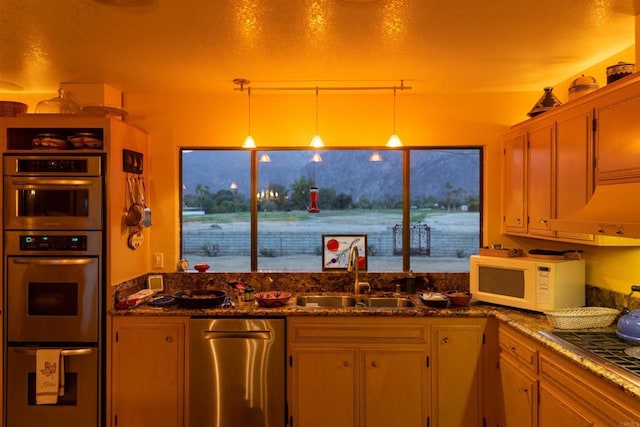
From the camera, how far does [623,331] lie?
6.97 ft

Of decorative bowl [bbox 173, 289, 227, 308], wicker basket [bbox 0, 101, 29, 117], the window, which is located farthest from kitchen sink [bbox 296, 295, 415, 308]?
wicker basket [bbox 0, 101, 29, 117]

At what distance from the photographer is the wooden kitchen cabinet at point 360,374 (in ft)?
9.12

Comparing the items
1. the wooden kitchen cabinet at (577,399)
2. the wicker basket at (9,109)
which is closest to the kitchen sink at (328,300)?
the wooden kitchen cabinet at (577,399)

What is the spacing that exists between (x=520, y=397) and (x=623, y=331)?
2.21 feet

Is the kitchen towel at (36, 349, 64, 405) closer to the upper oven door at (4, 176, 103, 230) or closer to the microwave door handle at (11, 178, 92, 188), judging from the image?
the upper oven door at (4, 176, 103, 230)

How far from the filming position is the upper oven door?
2818 mm

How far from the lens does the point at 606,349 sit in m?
2.02

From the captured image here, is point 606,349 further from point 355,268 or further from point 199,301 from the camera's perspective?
point 199,301

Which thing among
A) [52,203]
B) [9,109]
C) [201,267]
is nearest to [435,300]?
[201,267]

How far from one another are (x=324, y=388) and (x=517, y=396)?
1175 millimetres

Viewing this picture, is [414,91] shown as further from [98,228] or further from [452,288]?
[98,228]

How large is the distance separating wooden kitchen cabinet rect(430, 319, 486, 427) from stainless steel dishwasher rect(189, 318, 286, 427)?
3.34ft

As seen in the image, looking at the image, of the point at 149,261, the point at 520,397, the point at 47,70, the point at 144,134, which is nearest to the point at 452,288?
the point at 520,397

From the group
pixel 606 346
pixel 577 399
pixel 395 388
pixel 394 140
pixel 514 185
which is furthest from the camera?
pixel 514 185
